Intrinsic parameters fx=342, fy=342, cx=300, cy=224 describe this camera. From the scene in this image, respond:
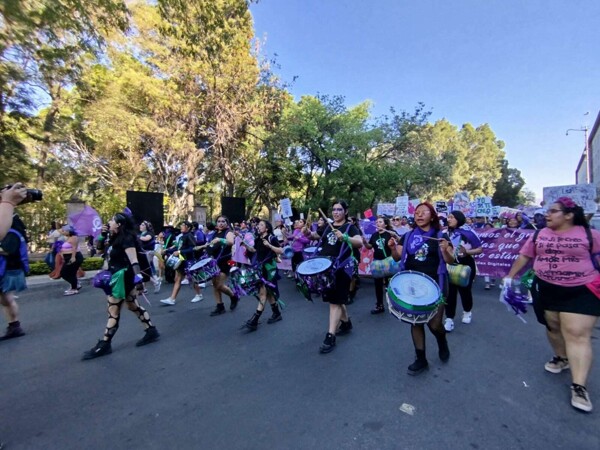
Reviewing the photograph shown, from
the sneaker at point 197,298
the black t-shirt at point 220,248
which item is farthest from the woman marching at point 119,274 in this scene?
the sneaker at point 197,298

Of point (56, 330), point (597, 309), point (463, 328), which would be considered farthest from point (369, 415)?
point (56, 330)

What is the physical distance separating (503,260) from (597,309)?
559 centimetres

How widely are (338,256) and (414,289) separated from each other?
1.24m

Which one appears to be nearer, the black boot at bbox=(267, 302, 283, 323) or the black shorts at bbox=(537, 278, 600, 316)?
the black shorts at bbox=(537, 278, 600, 316)

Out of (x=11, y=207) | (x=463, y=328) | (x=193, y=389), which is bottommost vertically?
(x=463, y=328)

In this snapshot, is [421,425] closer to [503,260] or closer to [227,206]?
[503,260]

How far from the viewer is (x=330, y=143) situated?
67.1 feet

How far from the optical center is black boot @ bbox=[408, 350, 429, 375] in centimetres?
366

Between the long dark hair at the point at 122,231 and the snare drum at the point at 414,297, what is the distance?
139 inches

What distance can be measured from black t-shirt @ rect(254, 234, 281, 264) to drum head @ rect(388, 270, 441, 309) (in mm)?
2473

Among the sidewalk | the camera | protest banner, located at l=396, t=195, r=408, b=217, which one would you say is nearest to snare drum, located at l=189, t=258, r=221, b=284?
the camera

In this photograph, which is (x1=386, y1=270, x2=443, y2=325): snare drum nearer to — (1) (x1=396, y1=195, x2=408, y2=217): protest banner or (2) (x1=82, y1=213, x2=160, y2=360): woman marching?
(2) (x1=82, y1=213, x2=160, y2=360): woman marching

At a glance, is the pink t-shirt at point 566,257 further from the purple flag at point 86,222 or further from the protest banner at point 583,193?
the purple flag at point 86,222

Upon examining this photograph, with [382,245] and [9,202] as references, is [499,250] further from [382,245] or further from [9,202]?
[9,202]
